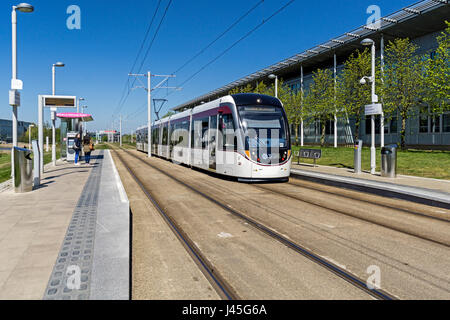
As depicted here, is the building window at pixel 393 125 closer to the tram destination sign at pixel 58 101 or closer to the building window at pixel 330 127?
the building window at pixel 330 127

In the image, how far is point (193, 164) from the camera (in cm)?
1681

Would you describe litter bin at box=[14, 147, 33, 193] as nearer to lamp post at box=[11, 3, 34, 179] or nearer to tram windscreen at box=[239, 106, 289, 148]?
lamp post at box=[11, 3, 34, 179]

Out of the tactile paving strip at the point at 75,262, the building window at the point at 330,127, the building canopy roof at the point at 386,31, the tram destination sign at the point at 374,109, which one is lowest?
the tactile paving strip at the point at 75,262

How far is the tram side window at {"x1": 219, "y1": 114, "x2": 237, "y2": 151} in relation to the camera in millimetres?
11625

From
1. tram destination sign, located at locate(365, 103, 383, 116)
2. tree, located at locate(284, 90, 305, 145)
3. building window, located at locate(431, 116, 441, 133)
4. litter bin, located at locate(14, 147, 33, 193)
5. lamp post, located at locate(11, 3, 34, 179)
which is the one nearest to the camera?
litter bin, located at locate(14, 147, 33, 193)

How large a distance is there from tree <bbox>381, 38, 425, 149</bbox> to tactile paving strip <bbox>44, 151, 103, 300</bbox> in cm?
2671

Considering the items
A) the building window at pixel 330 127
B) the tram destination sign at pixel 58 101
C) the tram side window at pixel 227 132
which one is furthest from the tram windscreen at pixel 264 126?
the building window at pixel 330 127

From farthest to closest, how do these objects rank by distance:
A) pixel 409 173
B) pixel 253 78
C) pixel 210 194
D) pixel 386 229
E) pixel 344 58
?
pixel 253 78
pixel 344 58
pixel 409 173
pixel 210 194
pixel 386 229

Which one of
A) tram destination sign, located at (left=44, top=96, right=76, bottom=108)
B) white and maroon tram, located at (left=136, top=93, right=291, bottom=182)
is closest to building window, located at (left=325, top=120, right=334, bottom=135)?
white and maroon tram, located at (left=136, top=93, right=291, bottom=182)

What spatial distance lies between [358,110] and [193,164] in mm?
23326

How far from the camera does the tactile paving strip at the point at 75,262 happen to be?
119 inches

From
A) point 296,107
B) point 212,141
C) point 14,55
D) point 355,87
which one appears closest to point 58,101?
point 14,55
